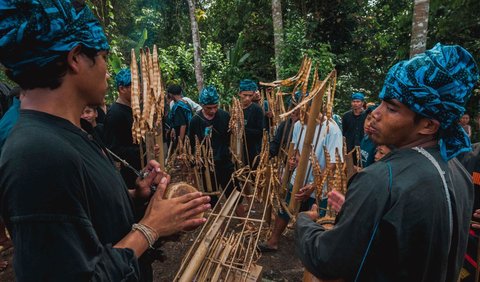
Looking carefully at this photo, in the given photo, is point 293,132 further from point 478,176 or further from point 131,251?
point 131,251

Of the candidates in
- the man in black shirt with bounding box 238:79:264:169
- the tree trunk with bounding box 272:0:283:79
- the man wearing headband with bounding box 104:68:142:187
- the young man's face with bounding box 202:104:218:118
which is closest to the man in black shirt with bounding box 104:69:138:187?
the man wearing headband with bounding box 104:68:142:187

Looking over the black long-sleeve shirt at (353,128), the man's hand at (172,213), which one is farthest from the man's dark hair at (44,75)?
the black long-sleeve shirt at (353,128)

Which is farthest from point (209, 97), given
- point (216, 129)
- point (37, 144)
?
point (37, 144)

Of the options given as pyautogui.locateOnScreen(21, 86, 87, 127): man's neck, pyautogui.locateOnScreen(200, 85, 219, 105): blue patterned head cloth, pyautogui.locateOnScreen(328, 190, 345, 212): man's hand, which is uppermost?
pyautogui.locateOnScreen(21, 86, 87, 127): man's neck

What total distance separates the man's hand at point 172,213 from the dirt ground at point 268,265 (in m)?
2.08

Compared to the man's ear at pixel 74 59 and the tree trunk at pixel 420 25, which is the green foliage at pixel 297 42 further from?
the man's ear at pixel 74 59

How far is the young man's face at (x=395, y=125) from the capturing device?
50.1 inches

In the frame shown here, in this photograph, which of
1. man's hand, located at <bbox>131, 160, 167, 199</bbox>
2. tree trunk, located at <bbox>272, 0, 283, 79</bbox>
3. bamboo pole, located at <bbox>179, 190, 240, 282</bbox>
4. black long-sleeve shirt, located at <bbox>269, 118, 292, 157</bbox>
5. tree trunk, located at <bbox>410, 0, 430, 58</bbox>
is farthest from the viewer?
tree trunk, located at <bbox>272, 0, 283, 79</bbox>

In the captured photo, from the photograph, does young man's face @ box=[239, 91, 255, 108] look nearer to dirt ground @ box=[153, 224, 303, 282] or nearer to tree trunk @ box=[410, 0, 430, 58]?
dirt ground @ box=[153, 224, 303, 282]

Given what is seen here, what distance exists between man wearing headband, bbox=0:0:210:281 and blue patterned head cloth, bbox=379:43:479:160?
3.33ft

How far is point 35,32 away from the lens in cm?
87

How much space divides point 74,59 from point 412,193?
1228 millimetres

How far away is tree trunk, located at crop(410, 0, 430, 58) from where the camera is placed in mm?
4625

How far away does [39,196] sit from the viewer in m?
0.77
